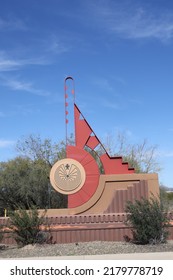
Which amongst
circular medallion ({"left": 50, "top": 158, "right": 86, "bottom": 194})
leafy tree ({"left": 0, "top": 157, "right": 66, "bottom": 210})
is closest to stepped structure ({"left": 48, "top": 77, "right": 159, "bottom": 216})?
circular medallion ({"left": 50, "top": 158, "right": 86, "bottom": 194})

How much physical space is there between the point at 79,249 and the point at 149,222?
2.55 meters

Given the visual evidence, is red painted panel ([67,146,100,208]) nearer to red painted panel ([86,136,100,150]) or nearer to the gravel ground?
red painted panel ([86,136,100,150])

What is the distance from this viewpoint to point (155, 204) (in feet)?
44.4

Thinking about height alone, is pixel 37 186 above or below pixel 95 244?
above

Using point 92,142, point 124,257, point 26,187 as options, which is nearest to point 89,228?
point 92,142

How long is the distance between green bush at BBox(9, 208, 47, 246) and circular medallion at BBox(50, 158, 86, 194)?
319cm

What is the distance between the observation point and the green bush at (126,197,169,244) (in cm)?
1315

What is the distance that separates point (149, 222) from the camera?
13.1m

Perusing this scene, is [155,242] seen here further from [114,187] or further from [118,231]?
[114,187]

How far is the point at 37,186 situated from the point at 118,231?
20291 mm

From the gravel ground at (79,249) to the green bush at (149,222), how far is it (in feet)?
1.21

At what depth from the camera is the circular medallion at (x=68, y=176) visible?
16781mm

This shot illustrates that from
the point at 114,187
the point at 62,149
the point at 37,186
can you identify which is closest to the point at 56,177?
the point at 114,187

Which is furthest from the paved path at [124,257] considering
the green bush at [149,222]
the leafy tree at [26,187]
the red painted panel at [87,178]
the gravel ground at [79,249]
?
the leafy tree at [26,187]
